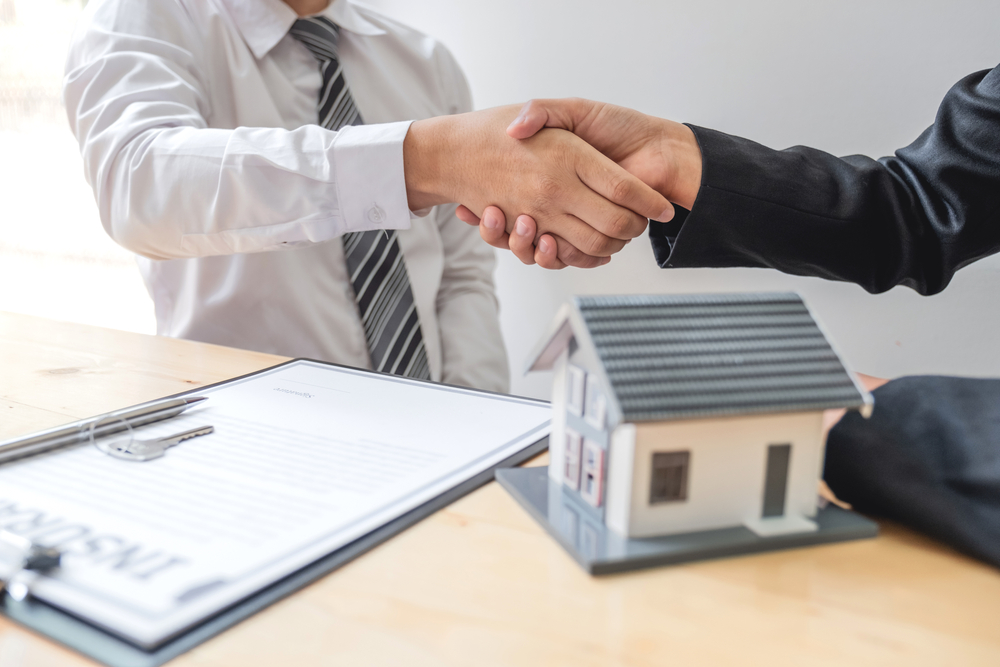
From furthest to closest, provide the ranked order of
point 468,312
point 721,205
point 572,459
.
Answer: point 468,312
point 721,205
point 572,459

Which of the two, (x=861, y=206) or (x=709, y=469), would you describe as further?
(x=861, y=206)

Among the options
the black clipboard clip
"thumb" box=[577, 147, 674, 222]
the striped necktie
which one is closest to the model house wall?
the black clipboard clip

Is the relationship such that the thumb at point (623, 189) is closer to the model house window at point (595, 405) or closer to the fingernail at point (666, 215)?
the fingernail at point (666, 215)

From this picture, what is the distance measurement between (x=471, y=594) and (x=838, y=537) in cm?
22

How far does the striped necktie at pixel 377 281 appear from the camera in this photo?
1057 millimetres

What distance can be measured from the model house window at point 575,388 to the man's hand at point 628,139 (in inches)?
16.2

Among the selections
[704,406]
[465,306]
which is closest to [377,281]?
[465,306]

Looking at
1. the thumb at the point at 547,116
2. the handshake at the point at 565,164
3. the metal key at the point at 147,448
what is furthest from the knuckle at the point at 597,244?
the metal key at the point at 147,448

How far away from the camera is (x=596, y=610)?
0.32m

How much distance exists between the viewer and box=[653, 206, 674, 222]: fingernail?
2.49 ft

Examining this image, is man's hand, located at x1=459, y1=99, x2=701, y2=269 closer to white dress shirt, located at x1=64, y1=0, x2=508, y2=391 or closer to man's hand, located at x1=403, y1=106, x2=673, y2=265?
man's hand, located at x1=403, y1=106, x2=673, y2=265

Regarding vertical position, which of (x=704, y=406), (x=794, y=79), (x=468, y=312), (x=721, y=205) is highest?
(x=794, y=79)

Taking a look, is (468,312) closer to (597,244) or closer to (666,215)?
(597,244)

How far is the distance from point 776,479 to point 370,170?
561 mm
